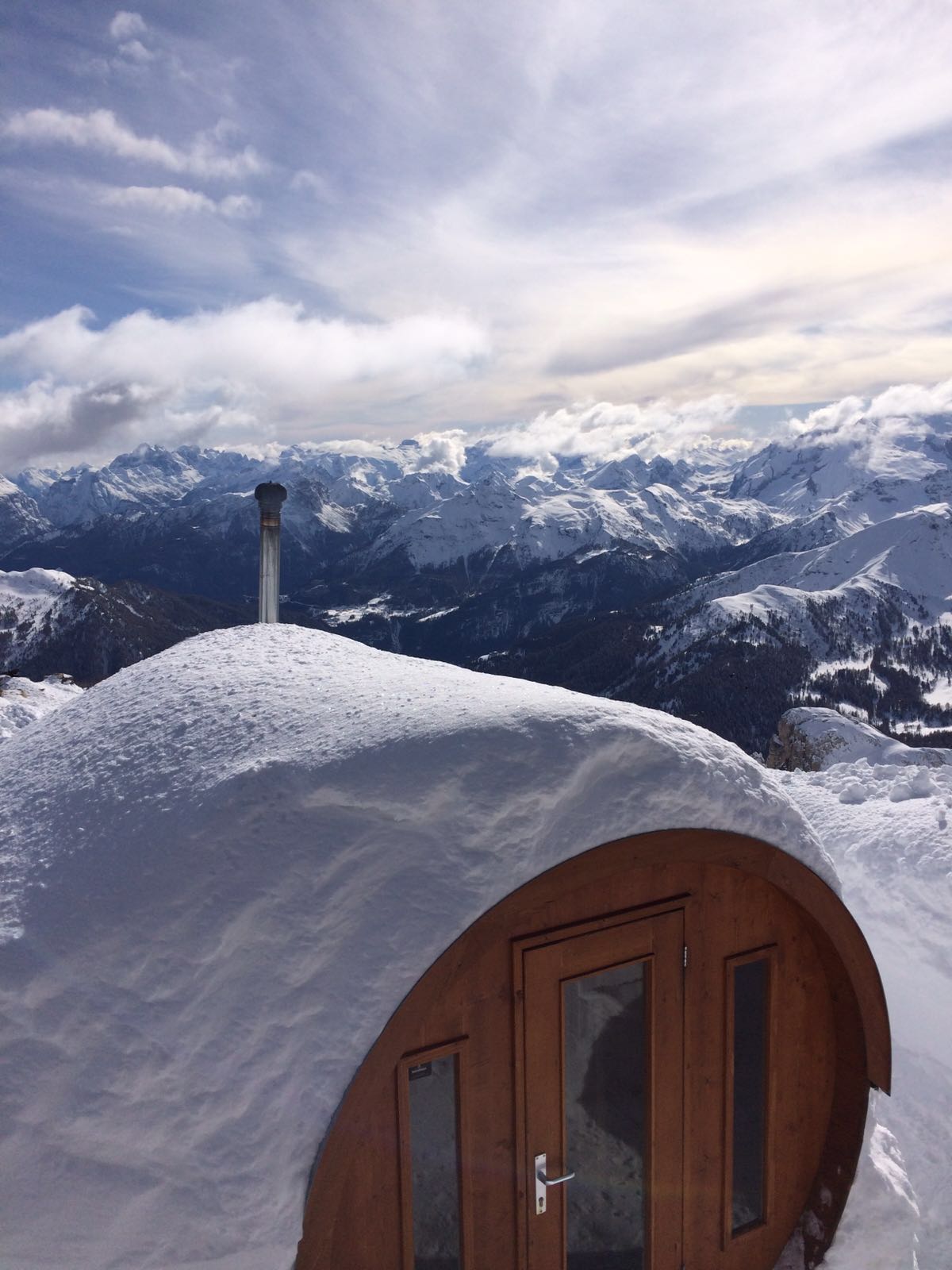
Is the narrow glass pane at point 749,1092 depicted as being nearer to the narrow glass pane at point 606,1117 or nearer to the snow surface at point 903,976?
the snow surface at point 903,976

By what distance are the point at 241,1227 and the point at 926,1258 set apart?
17.2ft

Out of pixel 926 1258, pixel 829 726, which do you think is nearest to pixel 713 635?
pixel 829 726

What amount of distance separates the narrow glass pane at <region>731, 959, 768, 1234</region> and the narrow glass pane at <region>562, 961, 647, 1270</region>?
0.81 meters

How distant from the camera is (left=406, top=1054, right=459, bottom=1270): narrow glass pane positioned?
4.55 metres

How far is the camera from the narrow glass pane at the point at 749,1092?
5449mm

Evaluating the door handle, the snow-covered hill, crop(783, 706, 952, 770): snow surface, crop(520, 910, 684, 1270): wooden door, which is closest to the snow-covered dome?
the snow-covered hill

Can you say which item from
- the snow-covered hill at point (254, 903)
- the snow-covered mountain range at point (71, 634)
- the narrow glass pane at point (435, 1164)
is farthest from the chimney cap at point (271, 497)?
the snow-covered mountain range at point (71, 634)

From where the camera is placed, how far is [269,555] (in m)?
10.1

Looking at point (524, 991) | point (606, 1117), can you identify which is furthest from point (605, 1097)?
point (524, 991)

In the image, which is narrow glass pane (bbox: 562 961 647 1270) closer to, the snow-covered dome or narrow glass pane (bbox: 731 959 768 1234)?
narrow glass pane (bbox: 731 959 768 1234)

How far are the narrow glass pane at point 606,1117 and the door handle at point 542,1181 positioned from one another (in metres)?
0.13

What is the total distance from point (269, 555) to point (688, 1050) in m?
7.35

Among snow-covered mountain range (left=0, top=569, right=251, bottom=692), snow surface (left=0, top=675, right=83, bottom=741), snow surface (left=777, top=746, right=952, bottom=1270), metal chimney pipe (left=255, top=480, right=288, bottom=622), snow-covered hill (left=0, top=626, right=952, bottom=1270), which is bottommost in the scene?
snow surface (left=777, top=746, right=952, bottom=1270)

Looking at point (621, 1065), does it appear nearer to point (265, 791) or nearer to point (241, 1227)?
point (241, 1227)
